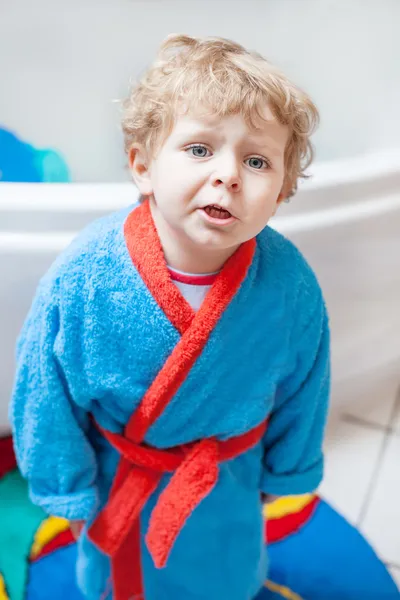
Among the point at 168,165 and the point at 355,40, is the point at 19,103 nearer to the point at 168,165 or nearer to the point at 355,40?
the point at 355,40

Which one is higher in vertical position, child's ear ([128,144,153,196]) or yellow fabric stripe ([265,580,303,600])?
child's ear ([128,144,153,196])

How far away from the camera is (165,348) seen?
67 cm

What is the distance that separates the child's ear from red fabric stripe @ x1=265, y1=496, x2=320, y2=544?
→ 2.35 feet

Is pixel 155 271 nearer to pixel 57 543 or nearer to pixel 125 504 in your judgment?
pixel 125 504

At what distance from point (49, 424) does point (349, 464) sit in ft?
2.44

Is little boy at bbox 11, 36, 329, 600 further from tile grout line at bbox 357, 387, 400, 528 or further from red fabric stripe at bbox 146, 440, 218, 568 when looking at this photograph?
tile grout line at bbox 357, 387, 400, 528

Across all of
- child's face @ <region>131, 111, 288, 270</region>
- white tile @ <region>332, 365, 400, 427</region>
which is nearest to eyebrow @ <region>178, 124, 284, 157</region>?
child's face @ <region>131, 111, 288, 270</region>

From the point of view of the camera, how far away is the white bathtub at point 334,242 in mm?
927

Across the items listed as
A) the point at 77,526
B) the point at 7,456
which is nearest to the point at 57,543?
the point at 7,456

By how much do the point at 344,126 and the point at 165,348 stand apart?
36.1 inches

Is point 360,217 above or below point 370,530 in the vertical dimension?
above

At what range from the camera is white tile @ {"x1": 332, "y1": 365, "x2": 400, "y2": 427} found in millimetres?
1372

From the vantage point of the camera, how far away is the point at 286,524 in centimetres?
117

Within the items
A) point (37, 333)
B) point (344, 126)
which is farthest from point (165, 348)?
point (344, 126)
